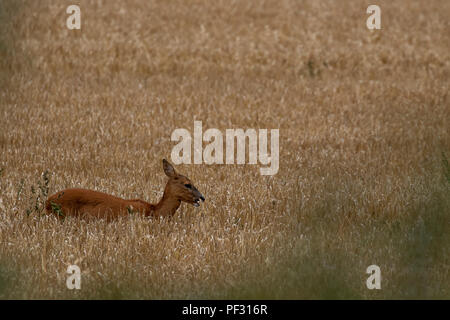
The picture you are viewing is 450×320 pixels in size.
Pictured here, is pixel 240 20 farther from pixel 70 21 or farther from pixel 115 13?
pixel 70 21

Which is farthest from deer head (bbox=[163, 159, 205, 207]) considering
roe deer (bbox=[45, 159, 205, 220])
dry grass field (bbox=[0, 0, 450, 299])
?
dry grass field (bbox=[0, 0, 450, 299])

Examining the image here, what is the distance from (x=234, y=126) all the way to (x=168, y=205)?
6.31m

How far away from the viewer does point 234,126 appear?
1319cm

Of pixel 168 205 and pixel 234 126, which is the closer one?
pixel 168 205

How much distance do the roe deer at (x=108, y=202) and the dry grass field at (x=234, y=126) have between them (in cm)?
14

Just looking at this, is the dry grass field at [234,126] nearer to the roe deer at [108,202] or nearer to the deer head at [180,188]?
the roe deer at [108,202]

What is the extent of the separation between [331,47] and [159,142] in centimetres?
1053

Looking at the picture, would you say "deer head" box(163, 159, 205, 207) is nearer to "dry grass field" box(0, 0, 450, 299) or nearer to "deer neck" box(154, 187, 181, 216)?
"deer neck" box(154, 187, 181, 216)

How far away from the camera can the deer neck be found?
6.98 meters

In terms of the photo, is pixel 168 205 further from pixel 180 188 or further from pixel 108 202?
pixel 108 202

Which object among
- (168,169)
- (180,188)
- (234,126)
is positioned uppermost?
(234,126)

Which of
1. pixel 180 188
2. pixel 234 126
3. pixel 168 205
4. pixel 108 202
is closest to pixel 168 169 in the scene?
pixel 180 188

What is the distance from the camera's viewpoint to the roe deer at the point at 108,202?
684 centimetres

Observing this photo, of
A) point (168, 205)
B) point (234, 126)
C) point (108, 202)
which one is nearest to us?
point (108, 202)
